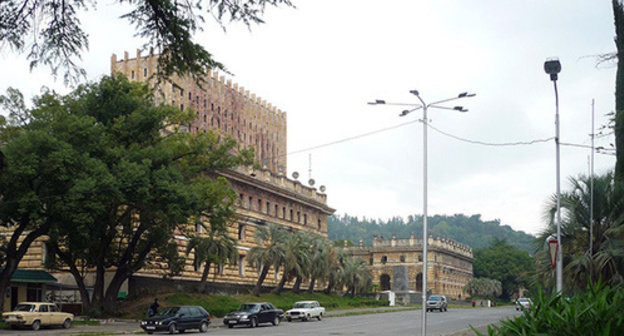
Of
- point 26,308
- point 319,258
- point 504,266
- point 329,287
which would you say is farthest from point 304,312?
point 504,266

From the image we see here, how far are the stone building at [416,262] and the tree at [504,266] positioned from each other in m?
10.3

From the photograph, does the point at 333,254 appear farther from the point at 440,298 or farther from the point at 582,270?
the point at 582,270

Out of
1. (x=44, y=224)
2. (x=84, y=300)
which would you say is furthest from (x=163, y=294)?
(x=44, y=224)

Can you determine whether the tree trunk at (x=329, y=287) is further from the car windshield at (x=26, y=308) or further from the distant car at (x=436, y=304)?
the car windshield at (x=26, y=308)

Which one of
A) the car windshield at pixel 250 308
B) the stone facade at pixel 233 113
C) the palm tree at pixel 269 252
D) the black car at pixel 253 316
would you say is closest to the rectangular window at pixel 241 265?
the palm tree at pixel 269 252

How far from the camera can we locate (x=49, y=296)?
48156mm

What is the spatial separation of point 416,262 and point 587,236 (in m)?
84.6

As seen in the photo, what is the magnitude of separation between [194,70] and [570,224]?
1610cm

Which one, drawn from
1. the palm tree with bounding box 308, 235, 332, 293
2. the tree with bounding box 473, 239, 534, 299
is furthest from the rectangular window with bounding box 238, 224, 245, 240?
the tree with bounding box 473, 239, 534, 299

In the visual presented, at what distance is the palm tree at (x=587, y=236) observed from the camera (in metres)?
19.8

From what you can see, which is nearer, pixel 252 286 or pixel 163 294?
pixel 163 294

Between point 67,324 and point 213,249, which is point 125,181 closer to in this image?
point 67,324

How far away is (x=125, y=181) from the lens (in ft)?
119

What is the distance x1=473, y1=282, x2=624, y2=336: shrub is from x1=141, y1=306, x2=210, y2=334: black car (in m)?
28.3
